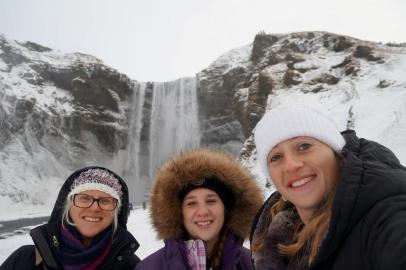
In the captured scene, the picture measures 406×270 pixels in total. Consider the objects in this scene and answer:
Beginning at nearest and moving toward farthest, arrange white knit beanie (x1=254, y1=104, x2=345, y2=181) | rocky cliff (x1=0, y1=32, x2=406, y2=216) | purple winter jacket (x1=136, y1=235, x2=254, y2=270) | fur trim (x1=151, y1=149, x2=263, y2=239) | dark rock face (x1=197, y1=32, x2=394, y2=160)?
1. white knit beanie (x1=254, y1=104, x2=345, y2=181)
2. purple winter jacket (x1=136, y1=235, x2=254, y2=270)
3. fur trim (x1=151, y1=149, x2=263, y2=239)
4. dark rock face (x1=197, y1=32, x2=394, y2=160)
5. rocky cliff (x1=0, y1=32, x2=406, y2=216)

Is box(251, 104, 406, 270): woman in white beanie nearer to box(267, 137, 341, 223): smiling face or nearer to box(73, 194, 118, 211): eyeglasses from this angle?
box(267, 137, 341, 223): smiling face

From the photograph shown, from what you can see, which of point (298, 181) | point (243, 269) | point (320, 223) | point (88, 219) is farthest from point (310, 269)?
point (88, 219)

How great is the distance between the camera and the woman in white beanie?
1280 millimetres

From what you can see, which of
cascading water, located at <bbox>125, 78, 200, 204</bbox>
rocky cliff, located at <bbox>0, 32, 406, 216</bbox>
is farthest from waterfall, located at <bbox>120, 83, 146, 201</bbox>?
rocky cliff, located at <bbox>0, 32, 406, 216</bbox>

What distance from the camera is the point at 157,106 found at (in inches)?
1549

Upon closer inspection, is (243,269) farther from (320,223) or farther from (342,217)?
(342,217)

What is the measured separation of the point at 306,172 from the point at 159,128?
123 ft

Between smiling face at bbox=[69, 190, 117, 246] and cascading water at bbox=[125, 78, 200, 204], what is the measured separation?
3347cm

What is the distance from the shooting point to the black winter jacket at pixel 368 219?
1.21m

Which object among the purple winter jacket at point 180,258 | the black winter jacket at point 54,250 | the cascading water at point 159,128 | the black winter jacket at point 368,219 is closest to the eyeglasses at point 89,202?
the black winter jacket at point 54,250

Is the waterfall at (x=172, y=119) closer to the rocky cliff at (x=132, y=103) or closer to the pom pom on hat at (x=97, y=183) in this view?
the rocky cliff at (x=132, y=103)

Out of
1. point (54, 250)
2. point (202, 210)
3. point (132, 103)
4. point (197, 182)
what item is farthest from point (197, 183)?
point (132, 103)

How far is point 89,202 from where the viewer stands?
118 inches

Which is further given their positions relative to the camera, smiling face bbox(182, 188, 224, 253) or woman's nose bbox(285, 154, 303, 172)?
smiling face bbox(182, 188, 224, 253)
